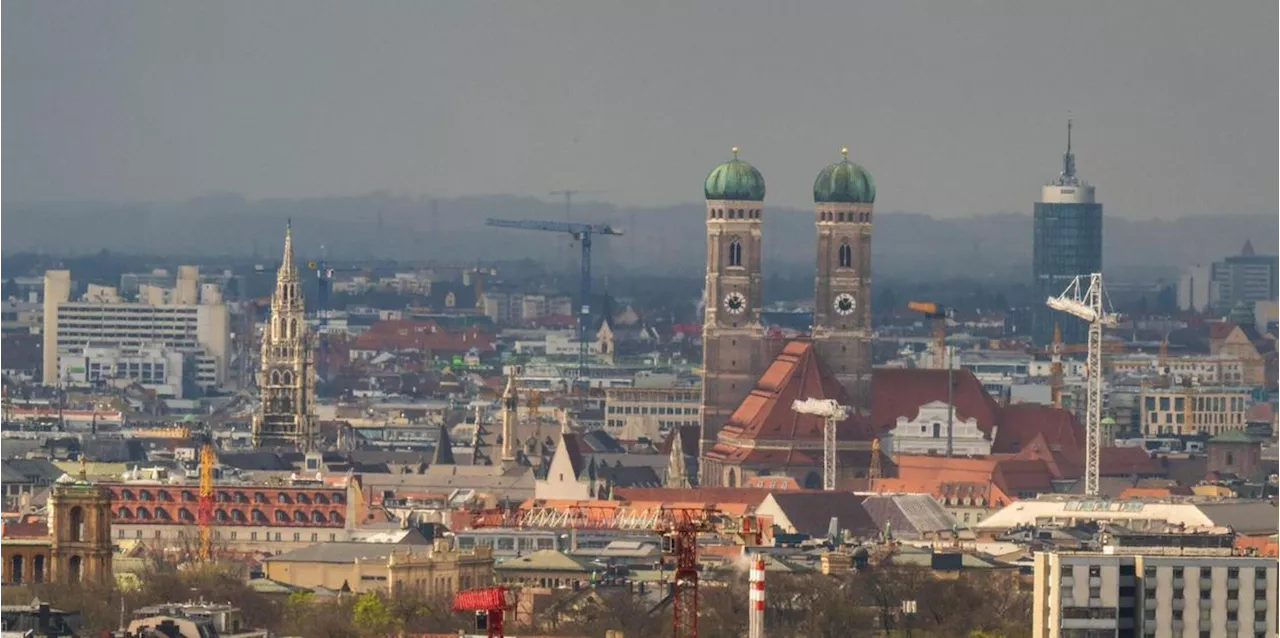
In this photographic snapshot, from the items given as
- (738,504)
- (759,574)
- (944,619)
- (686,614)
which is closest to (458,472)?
(738,504)

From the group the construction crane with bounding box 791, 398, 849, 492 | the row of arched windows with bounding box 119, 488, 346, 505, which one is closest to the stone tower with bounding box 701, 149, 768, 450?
the construction crane with bounding box 791, 398, 849, 492

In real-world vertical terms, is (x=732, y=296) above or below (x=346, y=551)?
above

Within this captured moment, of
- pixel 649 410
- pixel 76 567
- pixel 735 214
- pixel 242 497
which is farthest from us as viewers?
pixel 649 410

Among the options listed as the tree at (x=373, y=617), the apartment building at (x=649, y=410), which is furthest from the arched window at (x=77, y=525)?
the apartment building at (x=649, y=410)

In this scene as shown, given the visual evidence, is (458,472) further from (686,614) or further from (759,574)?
(759,574)

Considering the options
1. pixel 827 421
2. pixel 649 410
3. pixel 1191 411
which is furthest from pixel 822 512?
pixel 1191 411

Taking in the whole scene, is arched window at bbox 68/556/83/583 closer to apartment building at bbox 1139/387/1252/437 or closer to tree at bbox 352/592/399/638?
tree at bbox 352/592/399/638

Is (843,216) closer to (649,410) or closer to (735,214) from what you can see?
(735,214)
